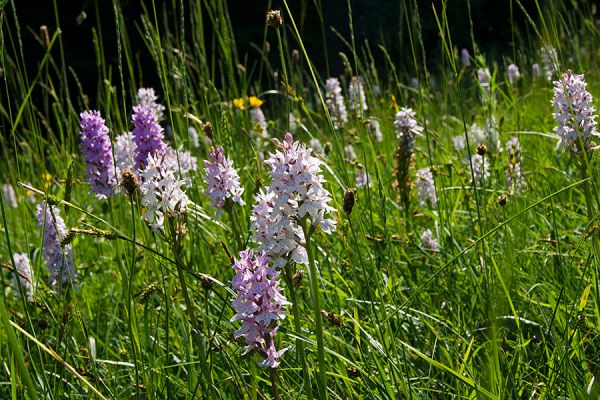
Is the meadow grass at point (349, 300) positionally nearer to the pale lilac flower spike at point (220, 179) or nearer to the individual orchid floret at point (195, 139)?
the pale lilac flower spike at point (220, 179)

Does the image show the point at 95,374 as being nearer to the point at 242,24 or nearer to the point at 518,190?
the point at 518,190

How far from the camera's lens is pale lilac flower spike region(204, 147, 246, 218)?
4.86 ft

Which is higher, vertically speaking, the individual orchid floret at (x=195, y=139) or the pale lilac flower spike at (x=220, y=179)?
the pale lilac flower spike at (x=220, y=179)

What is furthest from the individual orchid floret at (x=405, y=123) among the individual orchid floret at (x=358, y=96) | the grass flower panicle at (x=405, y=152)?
the individual orchid floret at (x=358, y=96)

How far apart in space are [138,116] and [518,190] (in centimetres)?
136

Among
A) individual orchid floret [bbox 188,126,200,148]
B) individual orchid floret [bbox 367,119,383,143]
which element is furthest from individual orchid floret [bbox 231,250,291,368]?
individual orchid floret [bbox 367,119,383,143]

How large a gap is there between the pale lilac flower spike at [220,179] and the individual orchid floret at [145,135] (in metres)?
0.63

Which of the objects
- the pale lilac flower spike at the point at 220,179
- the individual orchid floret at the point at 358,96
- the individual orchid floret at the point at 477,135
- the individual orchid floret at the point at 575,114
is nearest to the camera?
the pale lilac flower spike at the point at 220,179

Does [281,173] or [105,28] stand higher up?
[105,28]

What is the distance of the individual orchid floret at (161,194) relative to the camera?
4.66ft

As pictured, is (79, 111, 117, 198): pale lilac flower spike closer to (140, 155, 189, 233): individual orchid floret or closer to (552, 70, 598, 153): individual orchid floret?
(140, 155, 189, 233): individual orchid floret

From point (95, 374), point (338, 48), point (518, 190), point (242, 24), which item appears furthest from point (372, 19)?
point (95, 374)

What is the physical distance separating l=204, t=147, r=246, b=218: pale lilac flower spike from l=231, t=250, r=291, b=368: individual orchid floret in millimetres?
238

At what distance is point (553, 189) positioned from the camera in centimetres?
254
